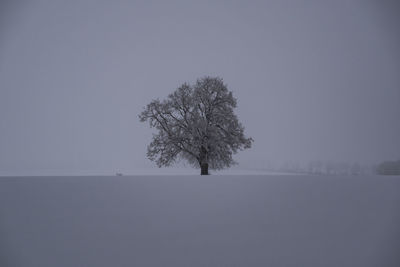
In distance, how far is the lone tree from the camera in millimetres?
13695

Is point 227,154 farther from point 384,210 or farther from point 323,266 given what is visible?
point 323,266

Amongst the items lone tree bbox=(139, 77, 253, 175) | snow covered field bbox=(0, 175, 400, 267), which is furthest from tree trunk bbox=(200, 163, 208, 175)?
snow covered field bbox=(0, 175, 400, 267)

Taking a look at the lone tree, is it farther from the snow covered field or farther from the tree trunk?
the snow covered field

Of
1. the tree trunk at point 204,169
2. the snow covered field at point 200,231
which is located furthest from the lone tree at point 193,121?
the snow covered field at point 200,231

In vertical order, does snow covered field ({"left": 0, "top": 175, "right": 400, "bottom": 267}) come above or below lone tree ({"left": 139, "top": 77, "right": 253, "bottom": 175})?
below

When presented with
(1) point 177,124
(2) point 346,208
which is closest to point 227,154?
(1) point 177,124

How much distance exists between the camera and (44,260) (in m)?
1.63

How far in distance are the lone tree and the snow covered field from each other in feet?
33.0

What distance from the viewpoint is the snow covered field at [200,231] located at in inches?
64.6

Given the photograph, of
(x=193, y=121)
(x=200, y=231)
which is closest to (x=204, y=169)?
(x=193, y=121)

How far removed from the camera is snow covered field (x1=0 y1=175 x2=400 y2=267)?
5.38 ft

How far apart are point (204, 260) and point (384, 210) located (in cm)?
265

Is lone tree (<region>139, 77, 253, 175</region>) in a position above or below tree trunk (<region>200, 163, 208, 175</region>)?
above

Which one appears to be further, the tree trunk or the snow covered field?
the tree trunk
